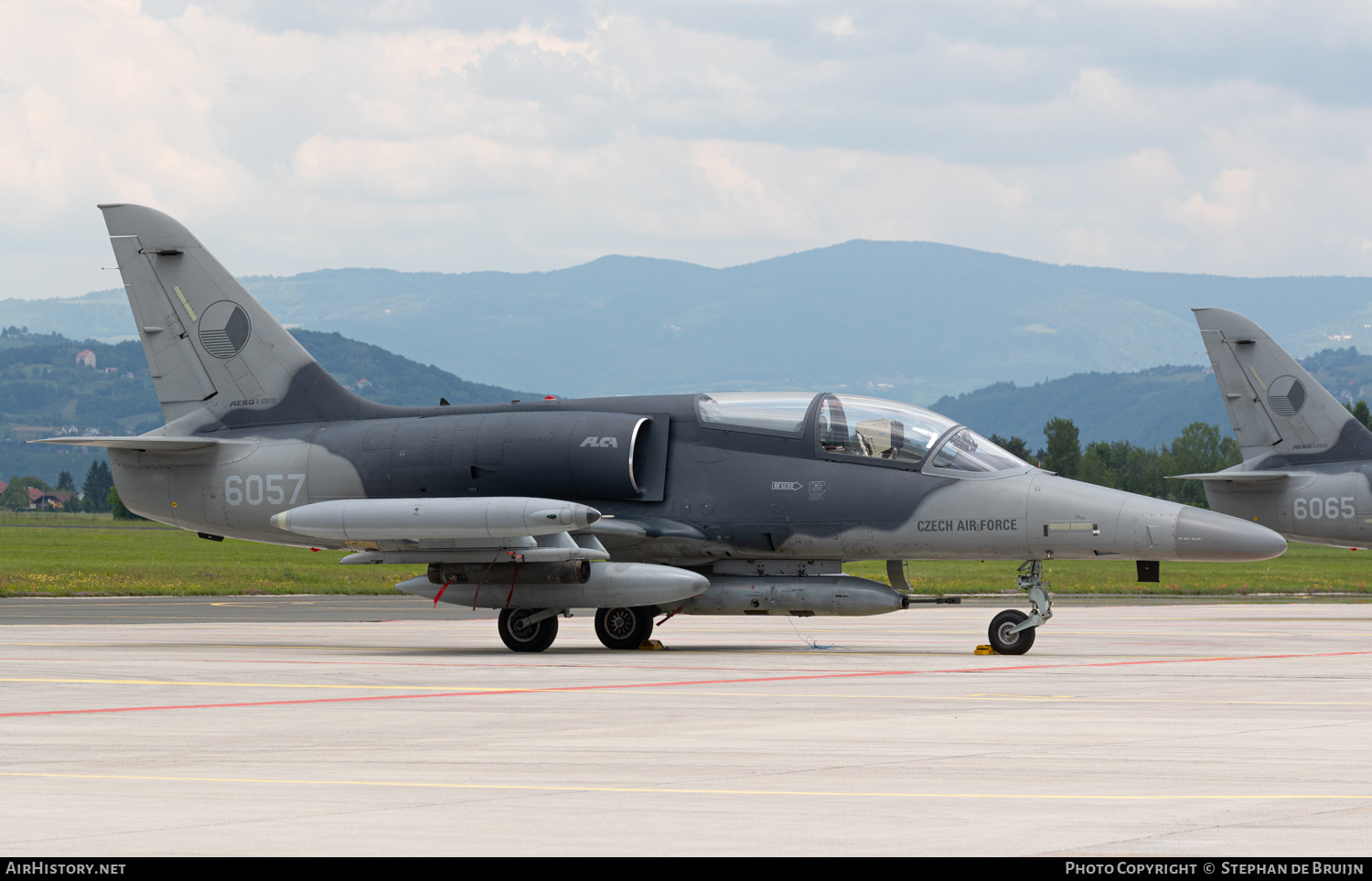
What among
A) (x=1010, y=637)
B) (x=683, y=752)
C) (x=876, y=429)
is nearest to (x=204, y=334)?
(x=876, y=429)

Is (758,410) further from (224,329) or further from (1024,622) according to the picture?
(224,329)

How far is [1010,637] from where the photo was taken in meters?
20.2

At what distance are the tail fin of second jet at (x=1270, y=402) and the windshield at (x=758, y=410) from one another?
1670 cm

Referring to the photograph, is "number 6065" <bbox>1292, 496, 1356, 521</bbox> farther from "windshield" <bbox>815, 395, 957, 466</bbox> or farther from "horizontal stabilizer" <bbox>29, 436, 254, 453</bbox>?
"horizontal stabilizer" <bbox>29, 436, 254, 453</bbox>

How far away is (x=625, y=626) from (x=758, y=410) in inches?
135

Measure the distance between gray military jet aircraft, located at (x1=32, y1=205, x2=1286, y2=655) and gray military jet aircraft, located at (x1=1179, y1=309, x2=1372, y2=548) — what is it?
14.1 m

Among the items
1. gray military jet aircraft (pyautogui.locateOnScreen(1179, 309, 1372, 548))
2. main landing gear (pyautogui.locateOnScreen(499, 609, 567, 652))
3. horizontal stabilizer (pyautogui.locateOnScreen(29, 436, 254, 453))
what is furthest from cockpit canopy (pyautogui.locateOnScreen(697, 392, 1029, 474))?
gray military jet aircraft (pyautogui.locateOnScreen(1179, 309, 1372, 548))

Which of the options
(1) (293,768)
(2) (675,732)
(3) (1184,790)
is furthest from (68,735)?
(3) (1184,790)

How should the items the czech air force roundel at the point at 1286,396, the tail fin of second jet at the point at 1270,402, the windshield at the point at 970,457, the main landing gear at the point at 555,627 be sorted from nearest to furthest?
the windshield at the point at 970,457
the main landing gear at the point at 555,627
the tail fin of second jet at the point at 1270,402
the czech air force roundel at the point at 1286,396

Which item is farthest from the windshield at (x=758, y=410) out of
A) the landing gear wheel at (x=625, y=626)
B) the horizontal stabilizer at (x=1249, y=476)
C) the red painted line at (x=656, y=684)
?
the horizontal stabilizer at (x=1249, y=476)

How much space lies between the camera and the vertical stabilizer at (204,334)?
23.3 m

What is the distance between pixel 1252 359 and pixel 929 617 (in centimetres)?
921

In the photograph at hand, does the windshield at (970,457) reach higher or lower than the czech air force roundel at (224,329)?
lower

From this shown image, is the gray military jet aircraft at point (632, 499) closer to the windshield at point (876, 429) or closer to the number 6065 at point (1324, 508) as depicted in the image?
the windshield at point (876, 429)
